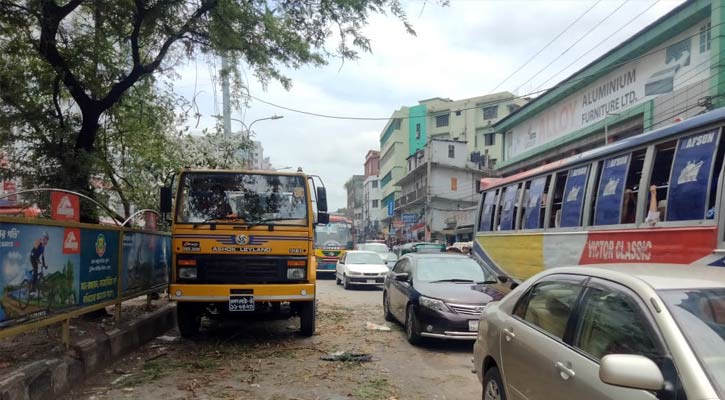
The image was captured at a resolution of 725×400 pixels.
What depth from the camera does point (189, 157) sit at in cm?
1460

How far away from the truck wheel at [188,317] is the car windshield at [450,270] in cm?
364

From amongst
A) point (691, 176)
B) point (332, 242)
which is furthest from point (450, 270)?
point (332, 242)

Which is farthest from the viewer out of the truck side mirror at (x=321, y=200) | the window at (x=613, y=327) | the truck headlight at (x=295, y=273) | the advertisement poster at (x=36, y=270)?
the truck side mirror at (x=321, y=200)

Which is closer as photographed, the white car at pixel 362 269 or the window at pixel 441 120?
the white car at pixel 362 269

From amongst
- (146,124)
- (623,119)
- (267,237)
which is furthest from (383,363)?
(623,119)

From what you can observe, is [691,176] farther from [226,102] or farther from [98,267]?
[226,102]

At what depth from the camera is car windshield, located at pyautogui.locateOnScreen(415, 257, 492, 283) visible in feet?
29.7

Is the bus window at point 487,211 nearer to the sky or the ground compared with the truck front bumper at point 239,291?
nearer to the sky

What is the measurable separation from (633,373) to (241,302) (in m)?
6.38

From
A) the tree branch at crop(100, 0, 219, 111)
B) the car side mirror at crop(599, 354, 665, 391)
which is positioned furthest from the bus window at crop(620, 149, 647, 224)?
the tree branch at crop(100, 0, 219, 111)

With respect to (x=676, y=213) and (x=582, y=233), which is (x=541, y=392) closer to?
(x=676, y=213)

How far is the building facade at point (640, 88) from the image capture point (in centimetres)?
1442

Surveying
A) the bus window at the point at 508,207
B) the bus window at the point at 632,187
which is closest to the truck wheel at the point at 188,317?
the bus window at the point at 508,207

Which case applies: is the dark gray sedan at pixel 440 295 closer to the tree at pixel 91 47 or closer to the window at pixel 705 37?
the tree at pixel 91 47
